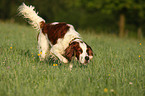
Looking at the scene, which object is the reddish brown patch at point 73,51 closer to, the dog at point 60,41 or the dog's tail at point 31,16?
the dog at point 60,41

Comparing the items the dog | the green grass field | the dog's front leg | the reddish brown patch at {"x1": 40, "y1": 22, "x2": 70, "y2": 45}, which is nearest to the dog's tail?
the dog

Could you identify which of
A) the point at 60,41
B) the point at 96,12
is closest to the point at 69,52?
the point at 60,41

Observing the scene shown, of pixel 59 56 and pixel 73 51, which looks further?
pixel 59 56

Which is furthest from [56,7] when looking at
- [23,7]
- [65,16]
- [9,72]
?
[9,72]

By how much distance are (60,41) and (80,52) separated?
71cm

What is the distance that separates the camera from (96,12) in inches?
1022

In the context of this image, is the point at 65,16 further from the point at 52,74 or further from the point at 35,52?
the point at 52,74

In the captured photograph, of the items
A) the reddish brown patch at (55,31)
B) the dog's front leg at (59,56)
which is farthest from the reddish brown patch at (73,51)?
the reddish brown patch at (55,31)

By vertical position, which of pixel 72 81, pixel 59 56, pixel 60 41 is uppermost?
pixel 60 41

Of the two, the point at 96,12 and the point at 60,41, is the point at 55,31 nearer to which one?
the point at 60,41

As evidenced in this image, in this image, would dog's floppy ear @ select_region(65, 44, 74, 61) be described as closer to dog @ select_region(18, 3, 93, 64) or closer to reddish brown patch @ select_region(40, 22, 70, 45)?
dog @ select_region(18, 3, 93, 64)

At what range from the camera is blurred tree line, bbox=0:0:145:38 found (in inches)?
625

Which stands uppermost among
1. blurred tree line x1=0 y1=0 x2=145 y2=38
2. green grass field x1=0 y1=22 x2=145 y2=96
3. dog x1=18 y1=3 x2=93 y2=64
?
blurred tree line x1=0 y1=0 x2=145 y2=38

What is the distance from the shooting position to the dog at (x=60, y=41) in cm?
395
